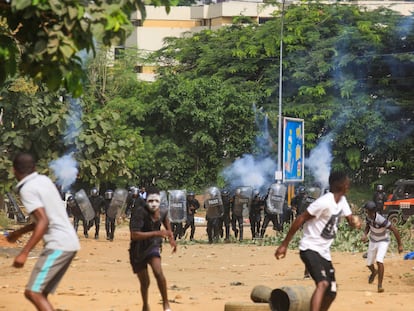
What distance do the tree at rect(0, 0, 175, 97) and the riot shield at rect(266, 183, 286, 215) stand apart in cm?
2040

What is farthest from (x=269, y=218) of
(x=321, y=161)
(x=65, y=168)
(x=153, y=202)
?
(x=153, y=202)

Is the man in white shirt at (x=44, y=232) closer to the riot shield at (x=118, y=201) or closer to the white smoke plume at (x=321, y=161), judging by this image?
the riot shield at (x=118, y=201)

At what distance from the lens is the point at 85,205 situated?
30328 mm

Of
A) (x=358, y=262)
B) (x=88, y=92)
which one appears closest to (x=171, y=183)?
(x=88, y=92)

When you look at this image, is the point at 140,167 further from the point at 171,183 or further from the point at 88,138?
the point at 88,138

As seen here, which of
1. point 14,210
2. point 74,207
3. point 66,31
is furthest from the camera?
point 14,210

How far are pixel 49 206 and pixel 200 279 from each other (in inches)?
407

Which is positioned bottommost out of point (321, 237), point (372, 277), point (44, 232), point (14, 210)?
point (14, 210)

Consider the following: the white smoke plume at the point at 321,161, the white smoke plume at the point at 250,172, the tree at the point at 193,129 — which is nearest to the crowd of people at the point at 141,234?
the white smoke plume at the point at 321,161

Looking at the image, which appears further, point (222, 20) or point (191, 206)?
point (222, 20)

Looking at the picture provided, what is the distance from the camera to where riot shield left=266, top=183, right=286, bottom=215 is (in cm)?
2944

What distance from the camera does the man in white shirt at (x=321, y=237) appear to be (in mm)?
10070

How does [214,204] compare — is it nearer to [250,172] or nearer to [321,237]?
[250,172]

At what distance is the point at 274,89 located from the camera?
4631cm
